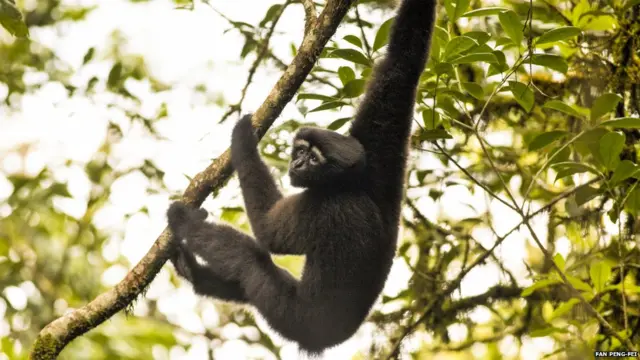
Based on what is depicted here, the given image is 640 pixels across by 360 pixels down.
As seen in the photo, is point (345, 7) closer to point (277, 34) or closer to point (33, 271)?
point (277, 34)

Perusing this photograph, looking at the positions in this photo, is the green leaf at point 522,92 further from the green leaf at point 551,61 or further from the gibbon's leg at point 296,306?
the gibbon's leg at point 296,306

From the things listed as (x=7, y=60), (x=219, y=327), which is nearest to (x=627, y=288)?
(x=219, y=327)

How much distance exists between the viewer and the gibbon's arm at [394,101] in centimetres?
586

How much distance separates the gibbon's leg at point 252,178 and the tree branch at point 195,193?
56 cm

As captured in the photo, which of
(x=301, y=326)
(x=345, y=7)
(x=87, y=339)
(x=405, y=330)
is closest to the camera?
(x=345, y=7)

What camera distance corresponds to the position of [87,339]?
8.60m

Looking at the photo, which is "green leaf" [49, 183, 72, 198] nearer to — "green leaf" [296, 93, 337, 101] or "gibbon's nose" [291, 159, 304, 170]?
"gibbon's nose" [291, 159, 304, 170]

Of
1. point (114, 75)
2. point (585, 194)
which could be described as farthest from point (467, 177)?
point (114, 75)

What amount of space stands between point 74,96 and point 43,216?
1775 mm

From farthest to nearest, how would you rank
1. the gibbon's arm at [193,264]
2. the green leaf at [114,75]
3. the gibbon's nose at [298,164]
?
1. the green leaf at [114,75]
2. the gibbon's nose at [298,164]
3. the gibbon's arm at [193,264]

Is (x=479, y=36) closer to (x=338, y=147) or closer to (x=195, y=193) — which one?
(x=338, y=147)

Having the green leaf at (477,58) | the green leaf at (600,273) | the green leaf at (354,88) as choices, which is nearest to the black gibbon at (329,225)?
the green leaf at (354,88)

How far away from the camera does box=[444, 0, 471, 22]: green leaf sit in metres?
5.21

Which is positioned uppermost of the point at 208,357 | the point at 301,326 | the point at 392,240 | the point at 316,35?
the point at 316,35
